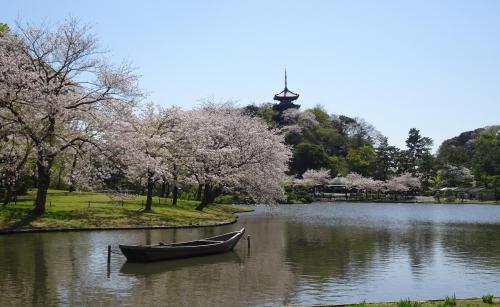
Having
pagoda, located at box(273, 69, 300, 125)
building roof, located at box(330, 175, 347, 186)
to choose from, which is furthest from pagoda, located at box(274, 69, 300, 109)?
building roof, located at box(330, 175, 347, 186)

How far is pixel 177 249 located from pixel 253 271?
3.75m

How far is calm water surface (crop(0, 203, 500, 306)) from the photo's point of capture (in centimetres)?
1542

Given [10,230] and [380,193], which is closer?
[10,230]

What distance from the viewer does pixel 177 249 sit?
21.7 meters

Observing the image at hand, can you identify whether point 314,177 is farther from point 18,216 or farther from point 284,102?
point 18,216

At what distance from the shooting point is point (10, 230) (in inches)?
1139

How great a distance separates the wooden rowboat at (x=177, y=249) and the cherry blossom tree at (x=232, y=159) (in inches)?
753

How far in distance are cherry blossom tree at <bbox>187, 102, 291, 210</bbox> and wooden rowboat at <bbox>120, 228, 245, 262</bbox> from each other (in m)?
19.1

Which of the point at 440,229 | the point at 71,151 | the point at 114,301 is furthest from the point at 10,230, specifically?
the point at 440,229

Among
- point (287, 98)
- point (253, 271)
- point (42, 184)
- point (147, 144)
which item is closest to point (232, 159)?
point (147, 144)

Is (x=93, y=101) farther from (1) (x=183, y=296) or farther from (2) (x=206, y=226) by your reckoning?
(1) (x=183, y=296)

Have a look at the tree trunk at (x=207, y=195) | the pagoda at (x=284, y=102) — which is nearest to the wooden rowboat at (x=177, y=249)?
the tree trunk at (x=207, y=195)

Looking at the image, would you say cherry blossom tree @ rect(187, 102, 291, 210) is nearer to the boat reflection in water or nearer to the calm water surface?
the calm water surface

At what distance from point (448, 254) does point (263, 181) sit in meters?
21.9
